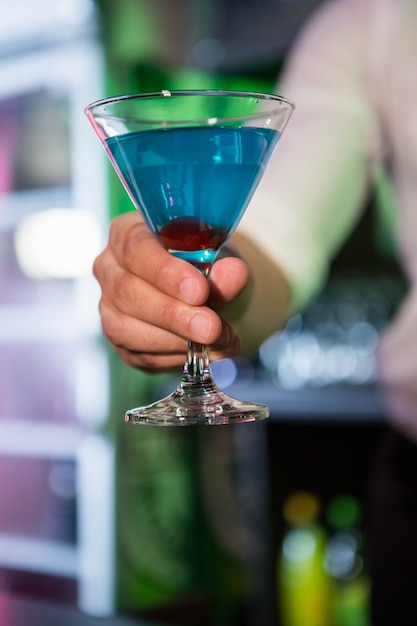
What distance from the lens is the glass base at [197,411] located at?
2.94ft

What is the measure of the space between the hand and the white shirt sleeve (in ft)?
0.88

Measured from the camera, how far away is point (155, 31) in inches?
131

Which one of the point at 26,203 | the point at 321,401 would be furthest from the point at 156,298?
the point at 26,203

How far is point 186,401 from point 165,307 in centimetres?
11

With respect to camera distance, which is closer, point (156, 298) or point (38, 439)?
point (156, 298)

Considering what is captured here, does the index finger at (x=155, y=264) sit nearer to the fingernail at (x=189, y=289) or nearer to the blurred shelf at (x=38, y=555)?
the fingernail at (x=189, y=289)

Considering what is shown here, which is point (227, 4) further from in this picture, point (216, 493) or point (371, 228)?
point (216, 493)

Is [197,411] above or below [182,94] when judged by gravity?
below

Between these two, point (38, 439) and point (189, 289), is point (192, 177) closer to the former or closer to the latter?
point (189, 289)

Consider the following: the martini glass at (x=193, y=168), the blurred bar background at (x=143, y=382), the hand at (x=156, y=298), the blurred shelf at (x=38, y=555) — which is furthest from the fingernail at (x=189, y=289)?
the blurred shelf at (x=38, y=555)

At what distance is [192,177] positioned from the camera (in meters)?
0.94

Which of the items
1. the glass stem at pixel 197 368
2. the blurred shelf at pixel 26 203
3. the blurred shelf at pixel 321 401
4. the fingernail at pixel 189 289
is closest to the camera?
the fingernail at pixel 189 289

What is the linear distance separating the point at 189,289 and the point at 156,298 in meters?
0.06

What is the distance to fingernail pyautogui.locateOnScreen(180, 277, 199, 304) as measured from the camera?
0.87 m
